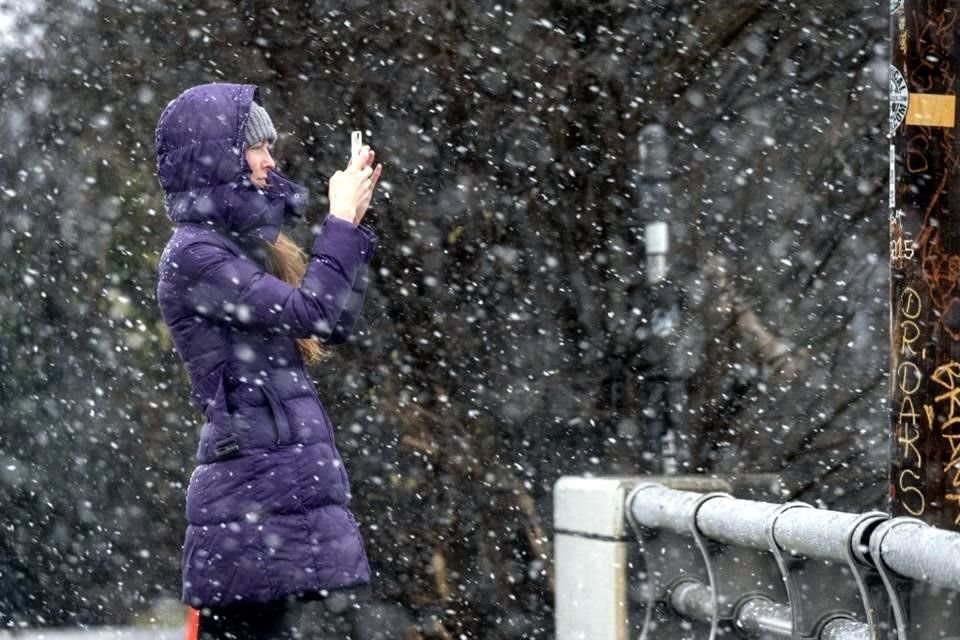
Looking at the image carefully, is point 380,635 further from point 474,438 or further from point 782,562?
point 782,562

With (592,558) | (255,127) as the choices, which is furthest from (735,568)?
(255,127)

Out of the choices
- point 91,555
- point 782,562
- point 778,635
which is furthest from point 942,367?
Result: point 91,555

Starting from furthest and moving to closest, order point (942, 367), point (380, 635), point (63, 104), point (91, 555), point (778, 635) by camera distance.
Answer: point (91, 555)
point (63, 104)
point (380, 635)
point (778, 635)
point (942, 367)

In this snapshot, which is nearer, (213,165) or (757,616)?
(213,165)

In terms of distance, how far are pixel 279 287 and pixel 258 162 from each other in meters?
0.35

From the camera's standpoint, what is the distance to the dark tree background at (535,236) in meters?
9.16

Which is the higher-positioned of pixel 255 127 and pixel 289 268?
pixel 255 127

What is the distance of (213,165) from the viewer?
392cm

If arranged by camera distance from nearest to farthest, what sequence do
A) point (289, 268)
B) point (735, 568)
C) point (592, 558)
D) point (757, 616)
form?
1. point (289, 268)
2. point (757, 616)
3. point (735, 568)
4. point (592, 558)

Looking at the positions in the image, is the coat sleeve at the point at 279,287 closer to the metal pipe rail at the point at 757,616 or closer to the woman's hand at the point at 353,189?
the woman's hand at the point at 353,189

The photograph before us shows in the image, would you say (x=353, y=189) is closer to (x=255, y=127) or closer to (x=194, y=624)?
(x=255, y=127)

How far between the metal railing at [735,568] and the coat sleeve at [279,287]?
1433mm

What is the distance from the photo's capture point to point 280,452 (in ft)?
12.8

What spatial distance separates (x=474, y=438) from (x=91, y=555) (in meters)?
3.17
